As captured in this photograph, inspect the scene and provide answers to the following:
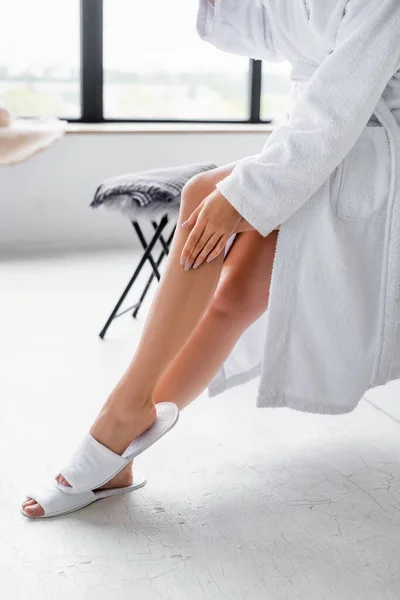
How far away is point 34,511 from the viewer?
155 centimetres

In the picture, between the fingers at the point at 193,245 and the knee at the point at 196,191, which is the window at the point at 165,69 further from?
the fingers at the point at 193,245

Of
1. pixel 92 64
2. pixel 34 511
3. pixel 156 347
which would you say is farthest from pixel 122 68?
pixel 34 511

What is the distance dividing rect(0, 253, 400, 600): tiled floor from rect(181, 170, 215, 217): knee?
22.6 inches

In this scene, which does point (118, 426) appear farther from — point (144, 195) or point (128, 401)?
point (144, 195)

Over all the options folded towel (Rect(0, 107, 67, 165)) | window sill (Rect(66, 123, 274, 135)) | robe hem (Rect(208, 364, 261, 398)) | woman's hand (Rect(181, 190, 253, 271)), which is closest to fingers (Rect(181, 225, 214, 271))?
woman's hand (Rect(181, 190, 253, 271))

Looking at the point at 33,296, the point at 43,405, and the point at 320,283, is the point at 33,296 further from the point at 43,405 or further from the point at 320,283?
the point at 320,283

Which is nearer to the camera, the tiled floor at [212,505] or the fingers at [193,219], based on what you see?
the tiled floor at [212,505]

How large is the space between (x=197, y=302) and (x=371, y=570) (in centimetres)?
57

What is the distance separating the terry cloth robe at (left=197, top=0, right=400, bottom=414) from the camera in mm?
1550

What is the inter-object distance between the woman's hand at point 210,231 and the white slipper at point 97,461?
317mm

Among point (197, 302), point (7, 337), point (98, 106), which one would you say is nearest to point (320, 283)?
point (197, 302)

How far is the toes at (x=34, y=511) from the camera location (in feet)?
5.09

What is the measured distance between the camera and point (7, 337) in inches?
108

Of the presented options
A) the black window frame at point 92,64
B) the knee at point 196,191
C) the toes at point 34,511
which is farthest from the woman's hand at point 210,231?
the black window frame at point 92,64
